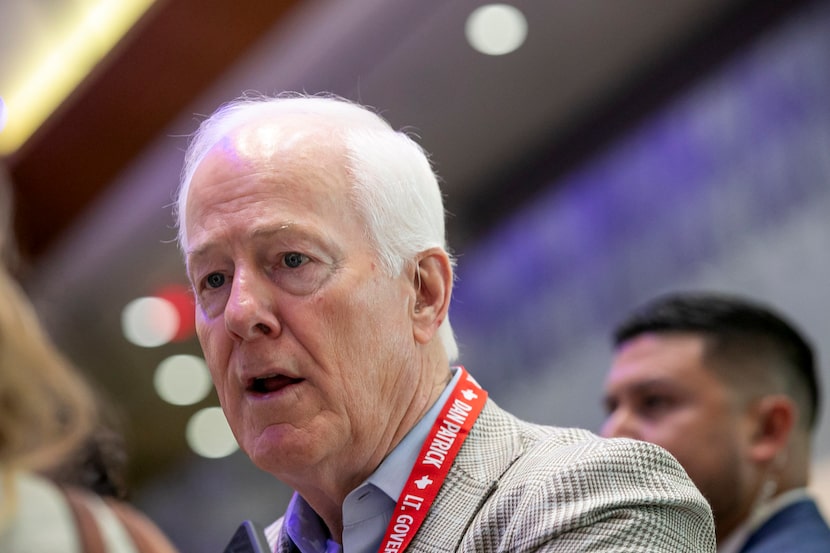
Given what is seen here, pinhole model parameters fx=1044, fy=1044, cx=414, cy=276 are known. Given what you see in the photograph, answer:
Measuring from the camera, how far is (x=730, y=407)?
3.00 m

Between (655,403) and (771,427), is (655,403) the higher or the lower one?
the higher one

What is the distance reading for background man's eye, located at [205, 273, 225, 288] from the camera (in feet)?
6.15

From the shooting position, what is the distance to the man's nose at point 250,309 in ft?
5.74

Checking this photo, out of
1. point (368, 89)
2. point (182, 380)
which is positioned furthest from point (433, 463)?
point (182, 380)

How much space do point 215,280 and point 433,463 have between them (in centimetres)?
52

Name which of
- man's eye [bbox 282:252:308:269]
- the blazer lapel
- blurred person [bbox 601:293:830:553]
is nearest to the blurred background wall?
blurred person [bbox 601:293:830:553]

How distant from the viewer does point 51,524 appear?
1.25 m

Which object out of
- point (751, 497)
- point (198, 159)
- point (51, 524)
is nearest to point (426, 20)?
point (751, 497)

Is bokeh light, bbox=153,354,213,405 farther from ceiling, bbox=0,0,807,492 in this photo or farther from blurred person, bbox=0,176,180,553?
blurred person, bbox=0,176,180,553

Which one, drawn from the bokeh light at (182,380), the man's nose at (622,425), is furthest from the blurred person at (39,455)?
the bokeh light at (182,380)

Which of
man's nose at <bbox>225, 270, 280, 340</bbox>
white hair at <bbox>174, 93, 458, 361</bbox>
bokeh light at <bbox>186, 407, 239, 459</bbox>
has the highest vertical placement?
white hair at <bbox>174, 93, 458, 361</bbox>

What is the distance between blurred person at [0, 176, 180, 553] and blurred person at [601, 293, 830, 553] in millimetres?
1872

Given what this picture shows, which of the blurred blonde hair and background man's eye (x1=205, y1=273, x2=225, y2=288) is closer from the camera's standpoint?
the blurred blonde hair

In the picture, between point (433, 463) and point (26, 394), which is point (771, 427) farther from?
point (26, 394)
